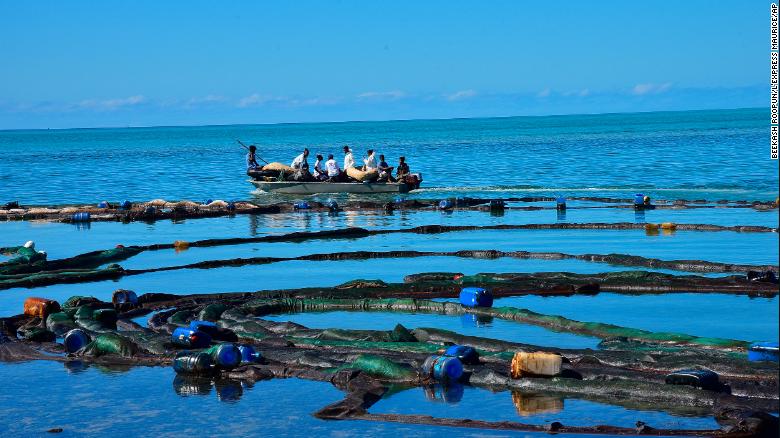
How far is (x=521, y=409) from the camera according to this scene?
10086 mm

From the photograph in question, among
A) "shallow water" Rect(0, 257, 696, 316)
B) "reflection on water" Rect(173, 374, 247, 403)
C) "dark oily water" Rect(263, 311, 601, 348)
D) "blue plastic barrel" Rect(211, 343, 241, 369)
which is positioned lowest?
"shallow water" Rect(0, 257, 696, 316)

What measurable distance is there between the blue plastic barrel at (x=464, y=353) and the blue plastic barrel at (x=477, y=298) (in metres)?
3.81

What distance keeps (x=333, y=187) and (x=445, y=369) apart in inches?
1179

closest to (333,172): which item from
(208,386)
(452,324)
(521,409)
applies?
(452,324)

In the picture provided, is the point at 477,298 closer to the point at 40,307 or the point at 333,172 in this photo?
the point at 40,307

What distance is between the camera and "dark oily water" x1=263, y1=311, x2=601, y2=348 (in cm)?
1340

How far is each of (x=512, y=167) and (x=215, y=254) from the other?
44.3 metres

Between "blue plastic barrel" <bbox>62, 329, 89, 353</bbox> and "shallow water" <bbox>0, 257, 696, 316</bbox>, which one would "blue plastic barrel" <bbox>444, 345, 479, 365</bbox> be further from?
"shallow water" <bbox>0, 257, 696, 316</bbox>

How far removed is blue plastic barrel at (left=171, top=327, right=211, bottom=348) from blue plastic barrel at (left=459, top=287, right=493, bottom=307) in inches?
160

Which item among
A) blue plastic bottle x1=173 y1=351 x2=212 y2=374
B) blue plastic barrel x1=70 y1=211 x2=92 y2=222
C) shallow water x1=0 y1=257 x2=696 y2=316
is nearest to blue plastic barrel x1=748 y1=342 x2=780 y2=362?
blue plastic bottle x1=173 y1=351 x2=212 y2=374

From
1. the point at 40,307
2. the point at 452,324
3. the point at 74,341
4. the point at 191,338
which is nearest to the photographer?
the point at 191,338

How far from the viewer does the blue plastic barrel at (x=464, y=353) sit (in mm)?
11539

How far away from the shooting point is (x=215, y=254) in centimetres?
2405

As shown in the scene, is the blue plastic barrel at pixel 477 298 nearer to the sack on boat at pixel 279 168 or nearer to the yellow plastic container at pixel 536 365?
the yellow plastic container at pixel 536 365
